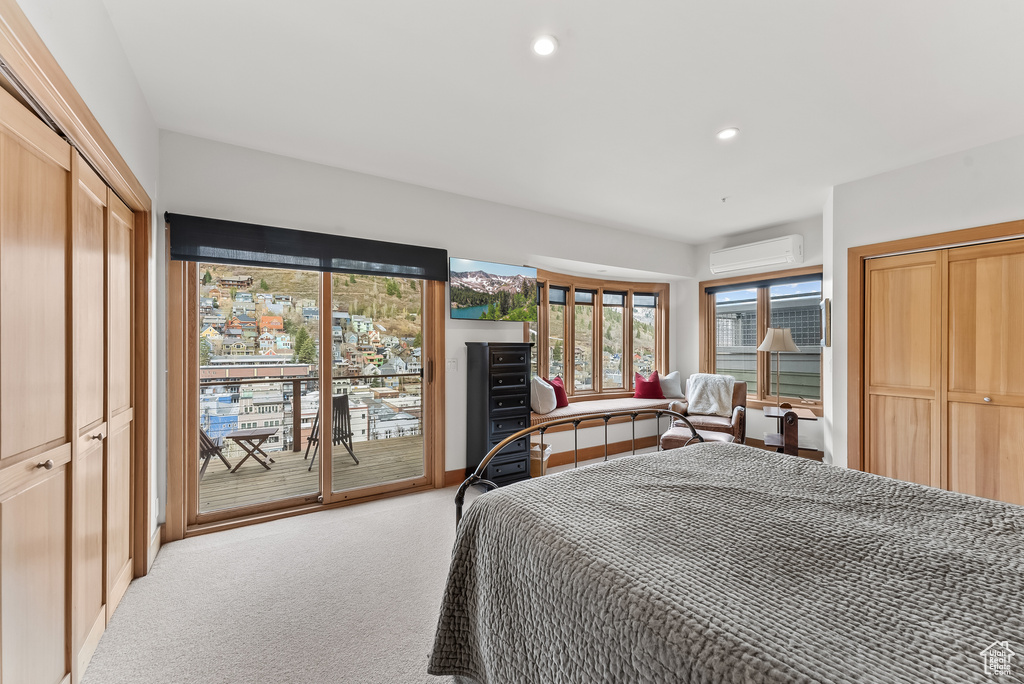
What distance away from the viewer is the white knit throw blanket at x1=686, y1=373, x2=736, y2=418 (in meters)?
4.91

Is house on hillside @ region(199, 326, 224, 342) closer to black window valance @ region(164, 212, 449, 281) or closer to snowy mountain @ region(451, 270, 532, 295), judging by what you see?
black window valance @ region(164, 212, 449, 281)

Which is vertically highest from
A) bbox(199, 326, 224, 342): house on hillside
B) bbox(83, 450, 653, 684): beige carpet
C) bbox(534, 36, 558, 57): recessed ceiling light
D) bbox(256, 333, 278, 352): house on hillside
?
bbox(534, 36, 558, 57): recessed ceiling light

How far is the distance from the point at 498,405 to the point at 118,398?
2.47 m

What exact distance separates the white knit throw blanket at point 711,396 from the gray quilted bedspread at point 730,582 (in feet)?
11.0

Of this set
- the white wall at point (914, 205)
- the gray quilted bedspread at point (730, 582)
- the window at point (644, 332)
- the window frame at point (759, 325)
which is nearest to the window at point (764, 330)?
the window frame at point (759, 325)

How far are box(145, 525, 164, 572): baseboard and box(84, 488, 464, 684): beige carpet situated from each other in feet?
0.14

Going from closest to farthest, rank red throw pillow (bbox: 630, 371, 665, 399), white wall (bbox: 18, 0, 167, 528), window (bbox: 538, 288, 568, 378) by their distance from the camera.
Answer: white wall (bbox: 18, 0, 167, 528) < window (bbox: 538, 288, 568, 378) < red throw pillow (bbox: 630, 371, 665, 399)

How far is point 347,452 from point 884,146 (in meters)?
4.45

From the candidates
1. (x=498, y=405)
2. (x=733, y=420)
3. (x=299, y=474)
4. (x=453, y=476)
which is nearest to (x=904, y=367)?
(x=733, y=420)

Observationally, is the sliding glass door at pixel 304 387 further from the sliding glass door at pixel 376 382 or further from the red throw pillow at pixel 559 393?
the red throw pillow at pixel 559 393

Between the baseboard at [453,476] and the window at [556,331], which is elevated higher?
the window at [556,331]

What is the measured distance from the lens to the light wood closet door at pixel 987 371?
2.81 meters

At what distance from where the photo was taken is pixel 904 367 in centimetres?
330

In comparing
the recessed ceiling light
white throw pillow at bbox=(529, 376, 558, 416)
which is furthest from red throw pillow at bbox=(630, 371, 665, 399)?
the recessed ceiling light
